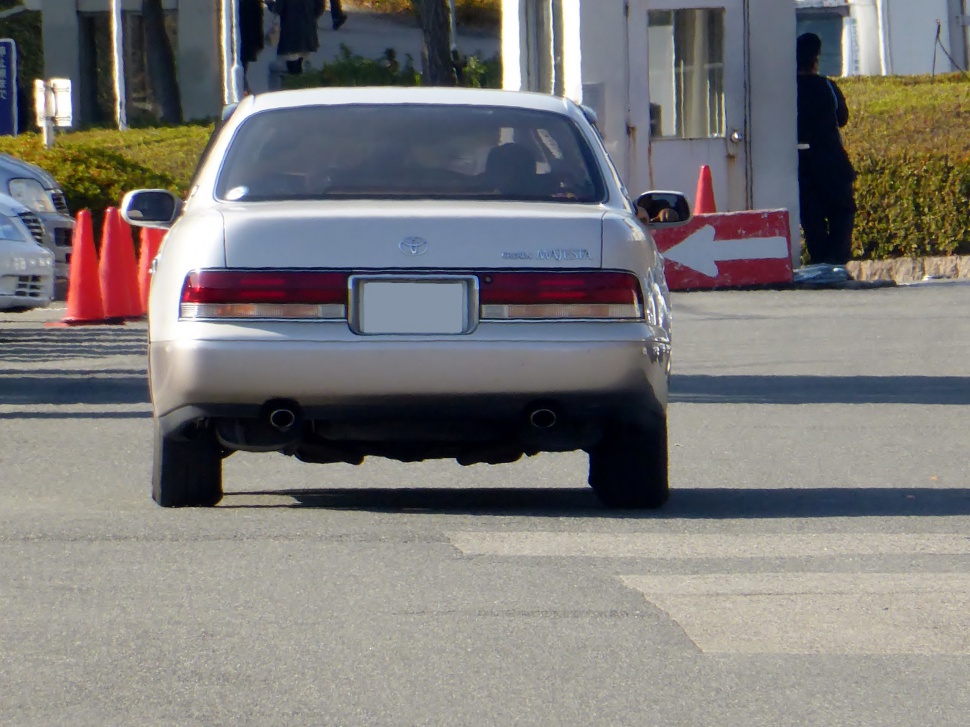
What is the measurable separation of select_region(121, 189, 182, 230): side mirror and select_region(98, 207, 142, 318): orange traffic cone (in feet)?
30.4

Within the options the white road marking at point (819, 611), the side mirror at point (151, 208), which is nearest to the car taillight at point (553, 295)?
the white road marking at point (819, 611)

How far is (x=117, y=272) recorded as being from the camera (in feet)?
57.5

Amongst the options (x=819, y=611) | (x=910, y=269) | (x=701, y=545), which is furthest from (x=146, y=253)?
(x=819, y=611)

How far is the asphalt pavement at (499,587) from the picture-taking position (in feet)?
15.8

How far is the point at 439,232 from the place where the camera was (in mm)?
7000

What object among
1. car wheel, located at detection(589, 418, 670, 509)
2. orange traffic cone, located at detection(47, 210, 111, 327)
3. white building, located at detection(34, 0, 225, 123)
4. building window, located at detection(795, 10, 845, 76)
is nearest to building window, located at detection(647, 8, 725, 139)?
orange traffic cone, located at detection(47, 210, 111, 327)

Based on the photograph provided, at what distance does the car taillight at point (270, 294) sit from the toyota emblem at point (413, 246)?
0.21m

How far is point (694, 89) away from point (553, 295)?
45.1ft

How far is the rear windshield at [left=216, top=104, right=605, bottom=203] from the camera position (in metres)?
7.54

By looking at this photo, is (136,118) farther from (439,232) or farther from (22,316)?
(439,232)

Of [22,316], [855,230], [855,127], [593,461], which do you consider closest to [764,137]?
[855,230]

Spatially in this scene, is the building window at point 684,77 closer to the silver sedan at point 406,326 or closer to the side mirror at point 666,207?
the side mirror at point 666,207

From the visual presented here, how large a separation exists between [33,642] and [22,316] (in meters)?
13.3

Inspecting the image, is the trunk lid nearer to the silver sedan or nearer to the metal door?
the silver sedan
